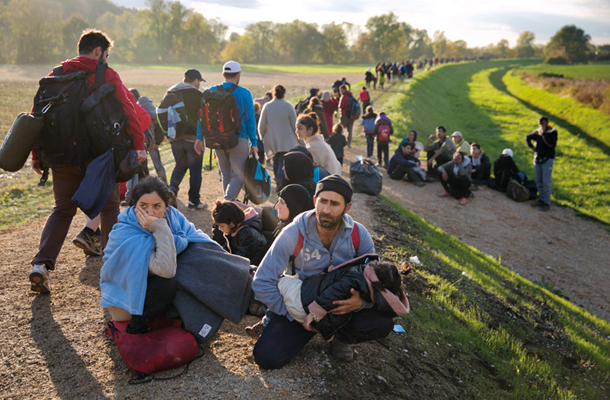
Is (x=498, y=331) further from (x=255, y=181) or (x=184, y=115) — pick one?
(x=184, y=115)

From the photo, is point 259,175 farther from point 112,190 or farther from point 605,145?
point 605,145

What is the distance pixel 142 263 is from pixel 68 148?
1.75 metres

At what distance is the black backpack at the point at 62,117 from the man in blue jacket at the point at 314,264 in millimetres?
2296

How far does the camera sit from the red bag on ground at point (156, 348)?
3207 millimetres

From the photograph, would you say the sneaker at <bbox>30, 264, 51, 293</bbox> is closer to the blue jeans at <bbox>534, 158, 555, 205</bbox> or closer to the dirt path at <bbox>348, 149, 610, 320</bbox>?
Result: the dirt path at <bbox>348, 149, 610, 320</bbox>

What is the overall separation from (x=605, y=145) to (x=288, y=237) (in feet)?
81.6

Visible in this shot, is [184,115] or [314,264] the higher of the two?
[184,115]

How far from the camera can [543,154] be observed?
11727 mm

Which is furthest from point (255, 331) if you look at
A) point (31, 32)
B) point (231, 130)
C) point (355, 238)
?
point (31, 32)

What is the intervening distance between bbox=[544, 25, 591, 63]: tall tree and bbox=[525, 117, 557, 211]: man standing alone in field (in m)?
91.0

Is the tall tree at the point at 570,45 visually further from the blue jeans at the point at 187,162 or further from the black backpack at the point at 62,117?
the black backpack at the point at 62,117

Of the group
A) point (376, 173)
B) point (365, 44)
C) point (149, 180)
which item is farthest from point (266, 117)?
point (365, 44)

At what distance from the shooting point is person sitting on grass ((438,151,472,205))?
462 inches

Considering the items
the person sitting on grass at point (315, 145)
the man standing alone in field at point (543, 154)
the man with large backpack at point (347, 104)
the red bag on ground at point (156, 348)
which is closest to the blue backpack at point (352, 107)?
the man with large backpack at point (347, 104)
